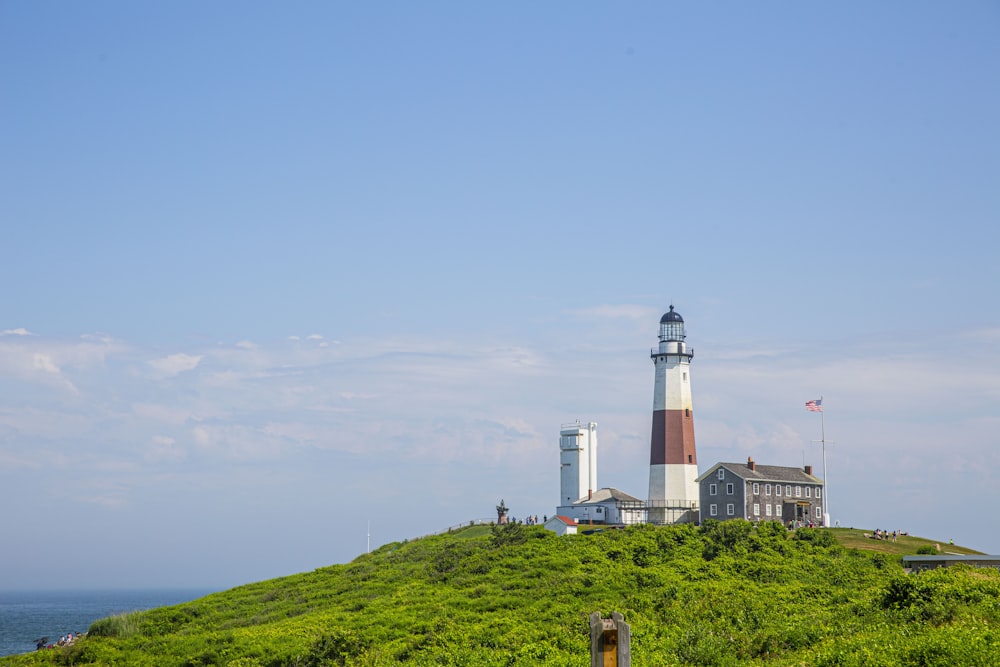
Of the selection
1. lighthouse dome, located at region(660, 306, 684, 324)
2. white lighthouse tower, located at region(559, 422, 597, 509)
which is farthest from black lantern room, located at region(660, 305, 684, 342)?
white lighthouse tower, located at region(559, 422, 597, 509)

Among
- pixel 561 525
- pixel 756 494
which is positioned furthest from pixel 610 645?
pixel 561 525

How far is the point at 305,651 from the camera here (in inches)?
1308

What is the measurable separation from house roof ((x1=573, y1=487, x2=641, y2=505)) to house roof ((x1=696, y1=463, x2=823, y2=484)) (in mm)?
8839

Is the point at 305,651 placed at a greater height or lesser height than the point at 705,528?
lesser

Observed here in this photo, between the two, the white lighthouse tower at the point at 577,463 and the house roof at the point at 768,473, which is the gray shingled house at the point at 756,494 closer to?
the house roof at the point at 768,473

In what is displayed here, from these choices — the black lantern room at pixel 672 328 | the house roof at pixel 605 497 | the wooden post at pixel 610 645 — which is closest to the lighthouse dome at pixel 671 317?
the black lantern room at pixel 672 328

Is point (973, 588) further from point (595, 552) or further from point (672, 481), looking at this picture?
point (672, 481)

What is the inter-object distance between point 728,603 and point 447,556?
28.1 metres

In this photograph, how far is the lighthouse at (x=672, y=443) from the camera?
68000 mm

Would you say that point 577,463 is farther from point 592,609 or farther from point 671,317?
point 592,609

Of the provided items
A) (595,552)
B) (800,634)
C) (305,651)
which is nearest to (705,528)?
(595,552)

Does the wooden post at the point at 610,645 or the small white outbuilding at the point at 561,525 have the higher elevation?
the small white outbuilding at the point at 561,525

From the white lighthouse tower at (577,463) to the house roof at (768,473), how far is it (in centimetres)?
1467

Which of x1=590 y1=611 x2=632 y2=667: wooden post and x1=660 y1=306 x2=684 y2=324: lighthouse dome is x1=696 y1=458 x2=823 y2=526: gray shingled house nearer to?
x1=660 y1=306 x2=684 y2=324: lighthouse dome
